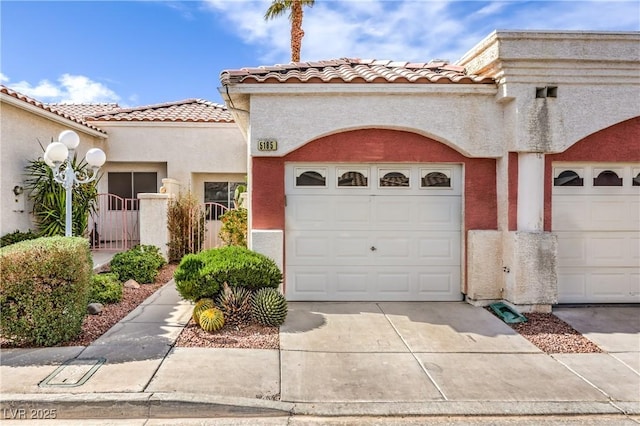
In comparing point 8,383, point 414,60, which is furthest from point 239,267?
point 414,60

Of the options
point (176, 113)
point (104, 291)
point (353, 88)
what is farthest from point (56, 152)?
point (176, 113)

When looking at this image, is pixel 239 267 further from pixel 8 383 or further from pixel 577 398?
pixel 577 398

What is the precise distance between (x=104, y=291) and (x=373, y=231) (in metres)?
5.29

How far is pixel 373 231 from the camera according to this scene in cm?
826

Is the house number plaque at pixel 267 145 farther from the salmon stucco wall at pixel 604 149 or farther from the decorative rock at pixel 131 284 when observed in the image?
the salmon stucco wall at pixel 604 149

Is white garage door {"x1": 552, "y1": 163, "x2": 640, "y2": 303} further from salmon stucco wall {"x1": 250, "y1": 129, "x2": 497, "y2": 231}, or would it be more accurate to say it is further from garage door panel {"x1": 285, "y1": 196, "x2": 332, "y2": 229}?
garage door panel {"x1": 285, "y1": 196, "x2": 332, "y2": 229}

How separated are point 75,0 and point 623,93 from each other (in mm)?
11256

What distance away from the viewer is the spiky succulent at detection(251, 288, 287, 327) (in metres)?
6.57

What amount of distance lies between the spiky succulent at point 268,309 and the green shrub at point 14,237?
7.09m

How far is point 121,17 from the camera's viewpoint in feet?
34.0

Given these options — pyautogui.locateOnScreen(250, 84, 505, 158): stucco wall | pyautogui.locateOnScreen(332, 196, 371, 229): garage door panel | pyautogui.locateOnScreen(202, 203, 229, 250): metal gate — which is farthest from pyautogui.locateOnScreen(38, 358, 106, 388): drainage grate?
pyautogui.locateOnScreen(202, 203, 229, 250): metal gate

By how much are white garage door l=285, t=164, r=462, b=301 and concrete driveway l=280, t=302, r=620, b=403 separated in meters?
0.73

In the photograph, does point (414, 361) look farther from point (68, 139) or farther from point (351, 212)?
point (68, 139)

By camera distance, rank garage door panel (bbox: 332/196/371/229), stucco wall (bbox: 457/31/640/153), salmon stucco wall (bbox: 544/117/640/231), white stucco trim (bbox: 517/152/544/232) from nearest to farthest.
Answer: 1. stucco wall (bbox: 457/31/640/153)
2. white stucco trim (bbox: 517/152/544/232)
3. salmon stucco wall (bbox: 544/117/640/231)
4. garage door panel (bbox: 332/196/371/229)
